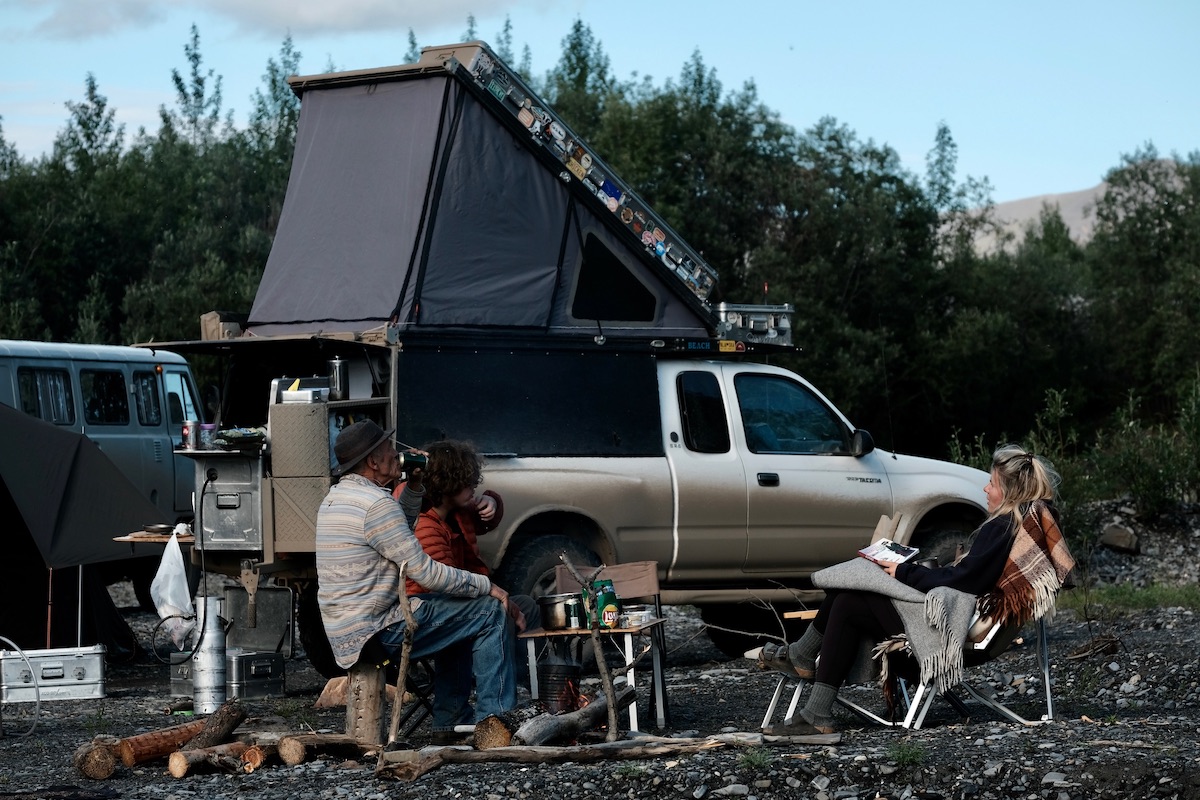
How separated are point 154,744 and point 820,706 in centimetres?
299

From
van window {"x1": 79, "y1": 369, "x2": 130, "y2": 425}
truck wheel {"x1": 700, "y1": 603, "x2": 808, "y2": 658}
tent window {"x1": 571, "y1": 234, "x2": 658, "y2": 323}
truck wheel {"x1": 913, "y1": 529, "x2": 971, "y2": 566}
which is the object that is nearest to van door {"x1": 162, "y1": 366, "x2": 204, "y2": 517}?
van window {"x1": 79, "y1": 369, "x2": 130, "y2": 425}

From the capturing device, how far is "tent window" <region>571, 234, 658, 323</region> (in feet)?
32.4

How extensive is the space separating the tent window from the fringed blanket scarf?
313 centimetres

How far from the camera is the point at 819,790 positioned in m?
5.87

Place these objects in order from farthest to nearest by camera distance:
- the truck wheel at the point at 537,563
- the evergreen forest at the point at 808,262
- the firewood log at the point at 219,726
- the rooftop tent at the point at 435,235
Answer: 1. the evergreen forest at the point at 808,262
2. the rooftop tent at the point at 435,235
3. the truck wheel at the point at 537,563
4. the firewood log at the point at 219,726

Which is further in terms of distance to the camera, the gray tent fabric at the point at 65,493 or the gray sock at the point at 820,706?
the gray tent fabric at the point at 65,493

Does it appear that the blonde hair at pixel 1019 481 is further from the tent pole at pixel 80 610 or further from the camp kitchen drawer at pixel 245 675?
the tent pole at pixel 80 610

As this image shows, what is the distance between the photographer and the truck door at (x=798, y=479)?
10164 millimetres

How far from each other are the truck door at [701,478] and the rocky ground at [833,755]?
0.79 metres

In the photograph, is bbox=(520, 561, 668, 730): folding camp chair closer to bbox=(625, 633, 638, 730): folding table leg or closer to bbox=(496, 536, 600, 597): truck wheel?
bbox=(625, 633, 638, 730): folding table leg

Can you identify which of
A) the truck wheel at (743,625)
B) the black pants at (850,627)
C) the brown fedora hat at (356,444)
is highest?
the brown fedora hat at (356,444)

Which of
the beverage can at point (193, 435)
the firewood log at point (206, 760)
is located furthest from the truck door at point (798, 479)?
the firewood log at point (206, 760)

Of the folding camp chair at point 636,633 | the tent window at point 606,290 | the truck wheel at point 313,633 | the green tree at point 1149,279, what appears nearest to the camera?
the folding camp chair at point 636,633

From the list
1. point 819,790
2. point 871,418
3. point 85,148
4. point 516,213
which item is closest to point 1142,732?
point 819,790
